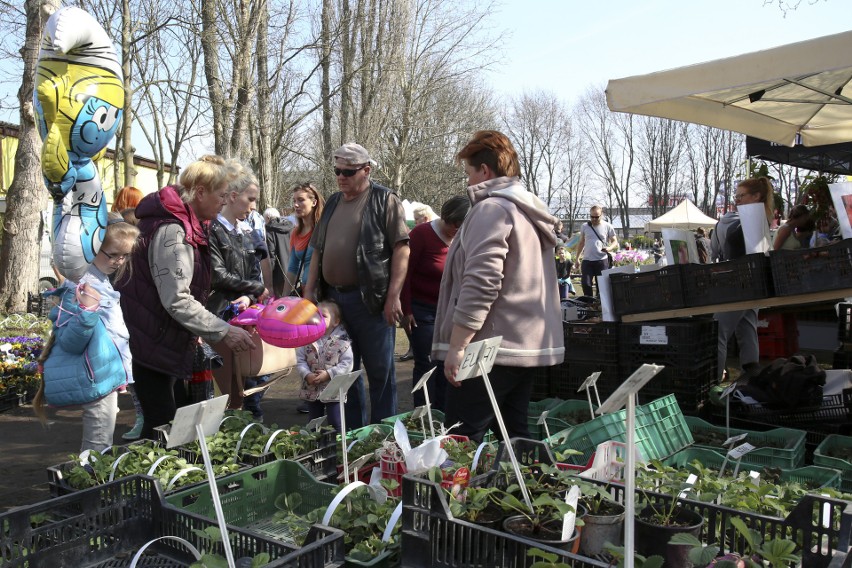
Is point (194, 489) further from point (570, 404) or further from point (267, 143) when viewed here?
point (267, 143)

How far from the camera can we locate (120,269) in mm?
3297

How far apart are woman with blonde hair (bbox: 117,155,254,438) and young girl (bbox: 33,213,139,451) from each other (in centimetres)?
11

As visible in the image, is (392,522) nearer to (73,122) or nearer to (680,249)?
(73,122)

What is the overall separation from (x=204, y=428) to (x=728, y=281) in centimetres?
377

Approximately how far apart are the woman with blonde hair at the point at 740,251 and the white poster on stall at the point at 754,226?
1.66 ft

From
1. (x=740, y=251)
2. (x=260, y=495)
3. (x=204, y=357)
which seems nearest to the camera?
(x=260, y=495)

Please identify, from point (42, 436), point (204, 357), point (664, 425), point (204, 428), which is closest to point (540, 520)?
point (204, 428)

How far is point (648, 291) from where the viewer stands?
15.3 feet

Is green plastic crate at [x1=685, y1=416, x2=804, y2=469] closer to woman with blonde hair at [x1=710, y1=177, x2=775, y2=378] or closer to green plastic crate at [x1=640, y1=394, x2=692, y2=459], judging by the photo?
green plastic crate at [x1=640, y1=394, x2=692, y2=459]

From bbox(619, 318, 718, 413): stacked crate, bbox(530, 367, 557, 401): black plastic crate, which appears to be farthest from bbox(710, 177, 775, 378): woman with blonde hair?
bbox(530, 367, 557, 401): black plastic crate

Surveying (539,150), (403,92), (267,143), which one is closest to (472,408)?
(267,143)

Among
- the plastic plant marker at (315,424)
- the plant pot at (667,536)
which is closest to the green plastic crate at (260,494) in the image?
the plastic plant marker at (315,424)

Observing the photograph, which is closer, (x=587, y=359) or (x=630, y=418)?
(x=630, y=418)

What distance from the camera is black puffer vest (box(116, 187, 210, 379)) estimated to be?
3109mm
